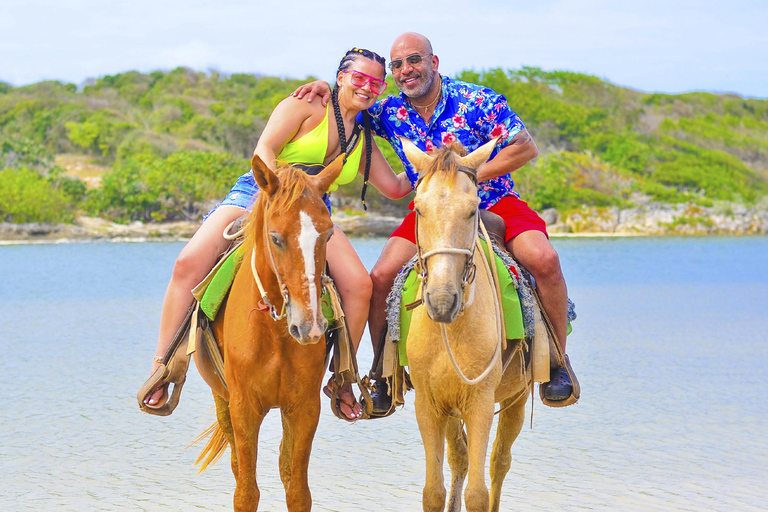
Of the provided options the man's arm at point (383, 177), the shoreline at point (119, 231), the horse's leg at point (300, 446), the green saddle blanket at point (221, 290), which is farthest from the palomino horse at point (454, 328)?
the shoreline at point (119, 231)

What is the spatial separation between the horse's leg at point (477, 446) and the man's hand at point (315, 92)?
6.12 ft

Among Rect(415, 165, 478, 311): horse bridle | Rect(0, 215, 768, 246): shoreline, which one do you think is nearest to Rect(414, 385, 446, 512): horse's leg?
Rect(415, 165, 478, 311): horse bridle

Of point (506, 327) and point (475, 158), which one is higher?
point (475, 158)

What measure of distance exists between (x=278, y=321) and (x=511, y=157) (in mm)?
1747

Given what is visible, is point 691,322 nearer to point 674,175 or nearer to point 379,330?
point 379,330

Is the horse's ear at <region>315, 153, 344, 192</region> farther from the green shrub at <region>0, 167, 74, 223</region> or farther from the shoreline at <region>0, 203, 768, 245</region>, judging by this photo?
the green shrub at <region>0, 167, 74, 223</region>

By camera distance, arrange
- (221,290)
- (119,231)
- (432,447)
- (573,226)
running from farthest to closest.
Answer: (573,226)
(119,231)
(221,290)
(432,447)

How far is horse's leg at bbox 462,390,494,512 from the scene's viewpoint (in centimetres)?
411

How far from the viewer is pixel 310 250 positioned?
142 inches

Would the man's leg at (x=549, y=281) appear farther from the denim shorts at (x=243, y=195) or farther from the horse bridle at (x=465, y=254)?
the denim shorts at (x=243, y=195)

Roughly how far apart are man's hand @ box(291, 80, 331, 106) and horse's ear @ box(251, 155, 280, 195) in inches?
44.5

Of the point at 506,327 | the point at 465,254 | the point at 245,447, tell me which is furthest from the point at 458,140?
the point at 245,447

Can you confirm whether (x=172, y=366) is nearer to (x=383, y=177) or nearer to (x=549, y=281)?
(x=383, y=177)

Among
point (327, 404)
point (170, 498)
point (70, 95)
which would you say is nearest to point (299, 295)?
point (170, 498)
